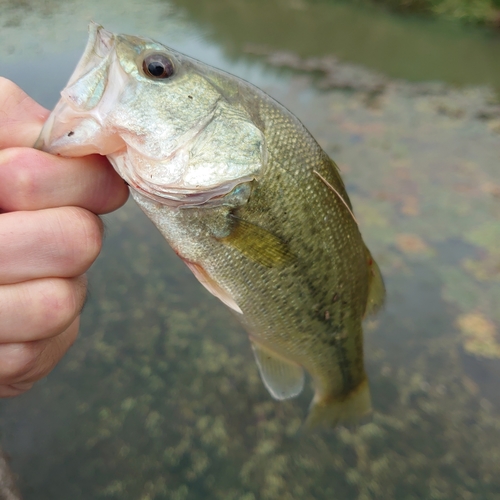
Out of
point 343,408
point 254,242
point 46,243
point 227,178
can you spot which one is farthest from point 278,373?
point 46,243

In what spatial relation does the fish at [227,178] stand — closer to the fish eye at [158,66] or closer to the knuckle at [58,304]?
the fish eye at [158,66]

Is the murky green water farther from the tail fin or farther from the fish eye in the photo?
the fish eye

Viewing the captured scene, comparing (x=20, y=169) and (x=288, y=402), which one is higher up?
(x=20, y=169)

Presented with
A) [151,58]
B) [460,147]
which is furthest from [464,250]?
[151,58]

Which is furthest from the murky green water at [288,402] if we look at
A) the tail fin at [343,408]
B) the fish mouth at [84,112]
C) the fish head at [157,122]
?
the fish mouth at [84,112]

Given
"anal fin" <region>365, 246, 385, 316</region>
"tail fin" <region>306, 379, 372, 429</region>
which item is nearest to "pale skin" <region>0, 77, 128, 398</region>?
"anal fin" <region>365, 246, 385, 316</region>

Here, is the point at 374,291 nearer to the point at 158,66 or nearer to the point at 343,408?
the point at 343,408
